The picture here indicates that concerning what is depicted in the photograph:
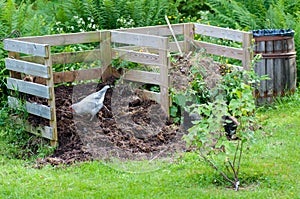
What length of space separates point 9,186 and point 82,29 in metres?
5.00

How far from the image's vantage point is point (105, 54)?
26.5ft

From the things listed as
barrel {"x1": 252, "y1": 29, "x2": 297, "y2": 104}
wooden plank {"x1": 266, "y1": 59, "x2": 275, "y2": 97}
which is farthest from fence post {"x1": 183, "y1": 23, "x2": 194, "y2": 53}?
wooden plank {"x1": 266, "y1": 59, "x2": 275, "y2": 97}

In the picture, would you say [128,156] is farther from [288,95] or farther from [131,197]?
[288,95]

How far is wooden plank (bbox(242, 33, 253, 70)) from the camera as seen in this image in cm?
773

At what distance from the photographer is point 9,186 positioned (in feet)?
19.1

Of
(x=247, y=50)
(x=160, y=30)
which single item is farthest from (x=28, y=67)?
(x=247, y=50)

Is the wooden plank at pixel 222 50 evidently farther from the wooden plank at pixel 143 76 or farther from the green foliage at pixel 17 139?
the green foliage at pixel 17 139

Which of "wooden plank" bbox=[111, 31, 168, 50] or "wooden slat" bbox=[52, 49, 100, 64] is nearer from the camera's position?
"wooden plank" bbox=[111, 31, 168, 50]

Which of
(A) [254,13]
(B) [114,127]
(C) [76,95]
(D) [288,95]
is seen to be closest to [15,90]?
(C) [76,95]

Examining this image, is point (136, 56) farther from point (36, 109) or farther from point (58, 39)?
point (36, 109)

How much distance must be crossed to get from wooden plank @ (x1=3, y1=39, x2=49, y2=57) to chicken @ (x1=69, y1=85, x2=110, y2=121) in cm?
78

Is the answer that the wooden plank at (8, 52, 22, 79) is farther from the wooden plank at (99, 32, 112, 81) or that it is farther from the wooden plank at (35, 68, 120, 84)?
the wooden plank at (99, 32, 112, 81)

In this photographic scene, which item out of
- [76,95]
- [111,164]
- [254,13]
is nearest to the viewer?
[111,164]

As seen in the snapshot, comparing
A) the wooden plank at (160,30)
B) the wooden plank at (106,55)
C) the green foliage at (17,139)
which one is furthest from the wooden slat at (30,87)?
the wooden plank at (160,30)
